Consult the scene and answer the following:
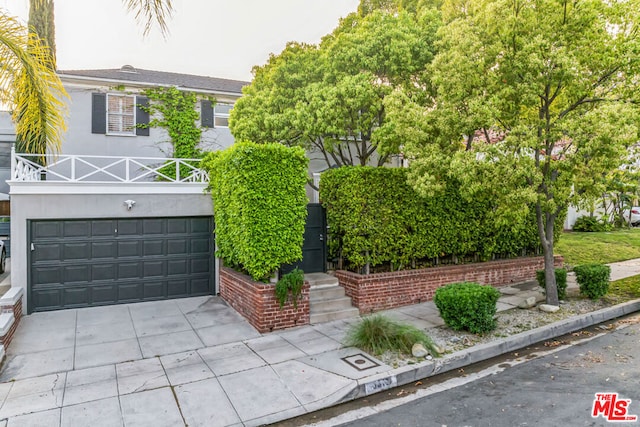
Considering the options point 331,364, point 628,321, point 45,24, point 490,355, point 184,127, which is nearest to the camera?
point 331,364

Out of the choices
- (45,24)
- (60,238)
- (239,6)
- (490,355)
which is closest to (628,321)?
(490,355)

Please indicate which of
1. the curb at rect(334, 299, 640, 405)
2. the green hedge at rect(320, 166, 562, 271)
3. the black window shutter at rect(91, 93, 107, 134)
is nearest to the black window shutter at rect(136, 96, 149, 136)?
the black window shutter at rect(91, 93, 107, 134)

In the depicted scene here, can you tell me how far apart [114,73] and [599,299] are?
670 inches

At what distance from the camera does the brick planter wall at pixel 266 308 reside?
290 inches

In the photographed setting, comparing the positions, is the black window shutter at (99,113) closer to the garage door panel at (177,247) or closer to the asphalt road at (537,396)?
the garage door panel at (177,247)

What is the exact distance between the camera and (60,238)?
8.88 meters

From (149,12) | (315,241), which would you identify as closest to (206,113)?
(315,241)

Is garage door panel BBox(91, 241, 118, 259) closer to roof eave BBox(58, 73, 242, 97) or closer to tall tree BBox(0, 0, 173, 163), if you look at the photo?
tall tree BBox(0, 0, 173, 163)

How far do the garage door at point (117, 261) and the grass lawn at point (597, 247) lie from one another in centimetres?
1180

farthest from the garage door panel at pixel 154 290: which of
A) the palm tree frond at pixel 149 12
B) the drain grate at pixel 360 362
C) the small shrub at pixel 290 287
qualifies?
the palm tree frond at pixel 149 12

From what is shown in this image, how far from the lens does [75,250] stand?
29.5 ft

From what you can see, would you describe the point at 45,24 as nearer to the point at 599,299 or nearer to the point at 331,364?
the point at 331,364

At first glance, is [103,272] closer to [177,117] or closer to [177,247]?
[177,247]

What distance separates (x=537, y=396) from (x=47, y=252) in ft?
31.4
